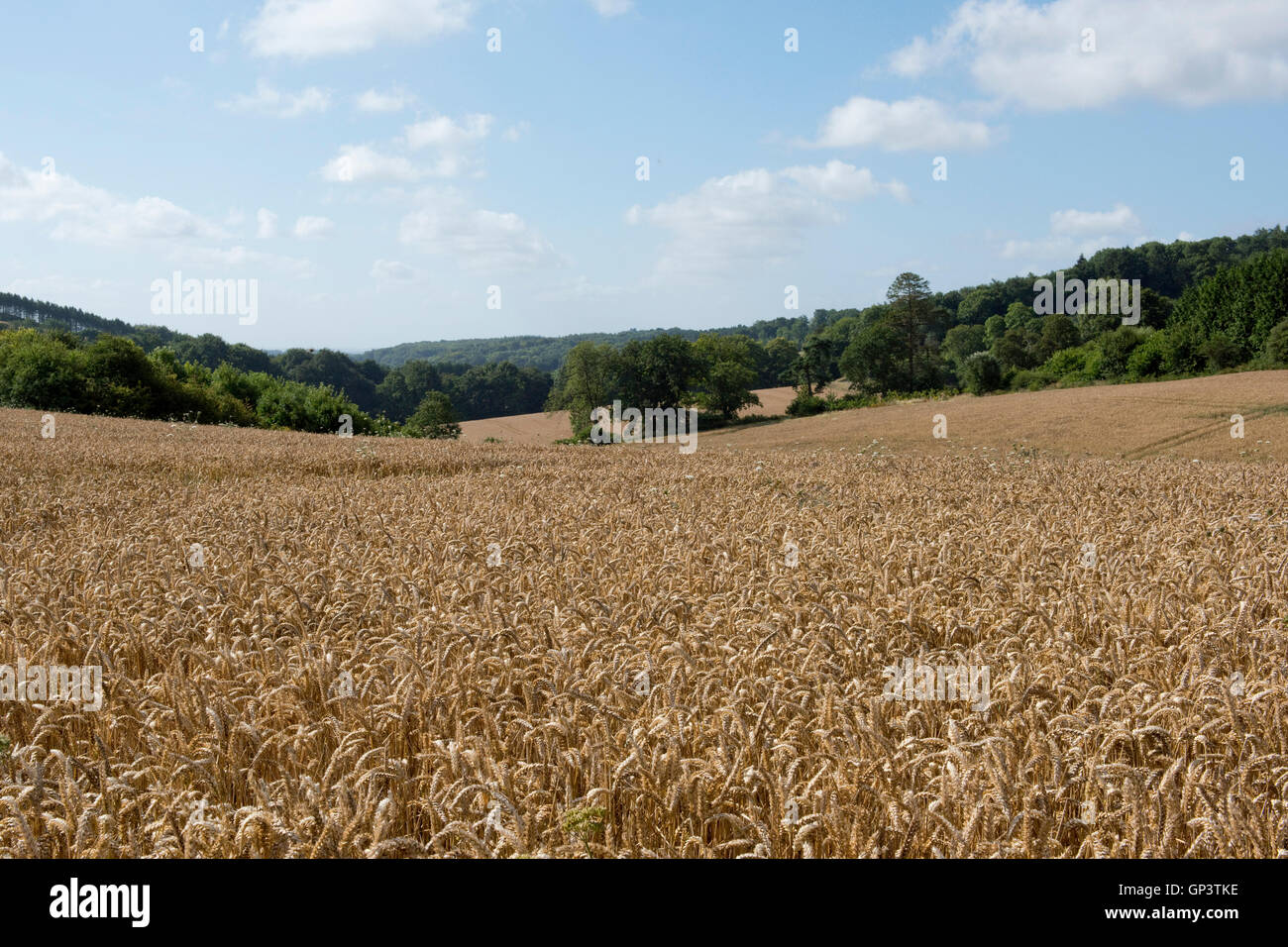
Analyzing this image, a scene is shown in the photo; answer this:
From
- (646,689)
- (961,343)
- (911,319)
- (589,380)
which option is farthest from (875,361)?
(646,689)

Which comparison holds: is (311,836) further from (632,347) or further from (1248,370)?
(632,347)

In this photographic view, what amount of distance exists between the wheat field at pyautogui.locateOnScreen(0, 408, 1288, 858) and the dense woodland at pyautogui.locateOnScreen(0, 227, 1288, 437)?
52119 mm

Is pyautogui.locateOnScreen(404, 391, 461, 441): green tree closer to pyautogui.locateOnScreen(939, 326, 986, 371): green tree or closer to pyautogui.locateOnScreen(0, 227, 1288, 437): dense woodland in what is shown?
pyautogui.locateOnScreen(0, 227, 1288, 437): dense woodland

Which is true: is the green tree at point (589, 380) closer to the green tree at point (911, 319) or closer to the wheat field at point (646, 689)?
the green tree at point (911, 319)

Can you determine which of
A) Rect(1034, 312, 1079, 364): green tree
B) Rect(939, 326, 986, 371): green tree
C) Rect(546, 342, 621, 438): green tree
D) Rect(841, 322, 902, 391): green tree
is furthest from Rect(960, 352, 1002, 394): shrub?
A: Rect(939, 326, 986, 371): green tree

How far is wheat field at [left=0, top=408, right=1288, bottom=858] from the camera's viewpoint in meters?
2.47

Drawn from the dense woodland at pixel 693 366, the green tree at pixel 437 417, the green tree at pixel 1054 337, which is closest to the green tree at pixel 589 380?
the dense woodland at pixel 693 366

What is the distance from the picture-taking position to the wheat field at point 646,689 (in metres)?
2.47

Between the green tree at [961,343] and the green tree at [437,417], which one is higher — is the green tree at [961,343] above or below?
above

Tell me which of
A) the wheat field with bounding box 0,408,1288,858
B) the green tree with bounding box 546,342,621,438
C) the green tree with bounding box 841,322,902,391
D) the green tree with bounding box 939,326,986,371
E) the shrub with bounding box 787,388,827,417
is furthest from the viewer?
the green tree with bounding box 939,326,986,371

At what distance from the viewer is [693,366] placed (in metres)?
83.0

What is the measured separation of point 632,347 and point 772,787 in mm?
83774

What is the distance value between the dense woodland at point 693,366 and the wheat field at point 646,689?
171ft

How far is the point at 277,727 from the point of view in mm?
3285
